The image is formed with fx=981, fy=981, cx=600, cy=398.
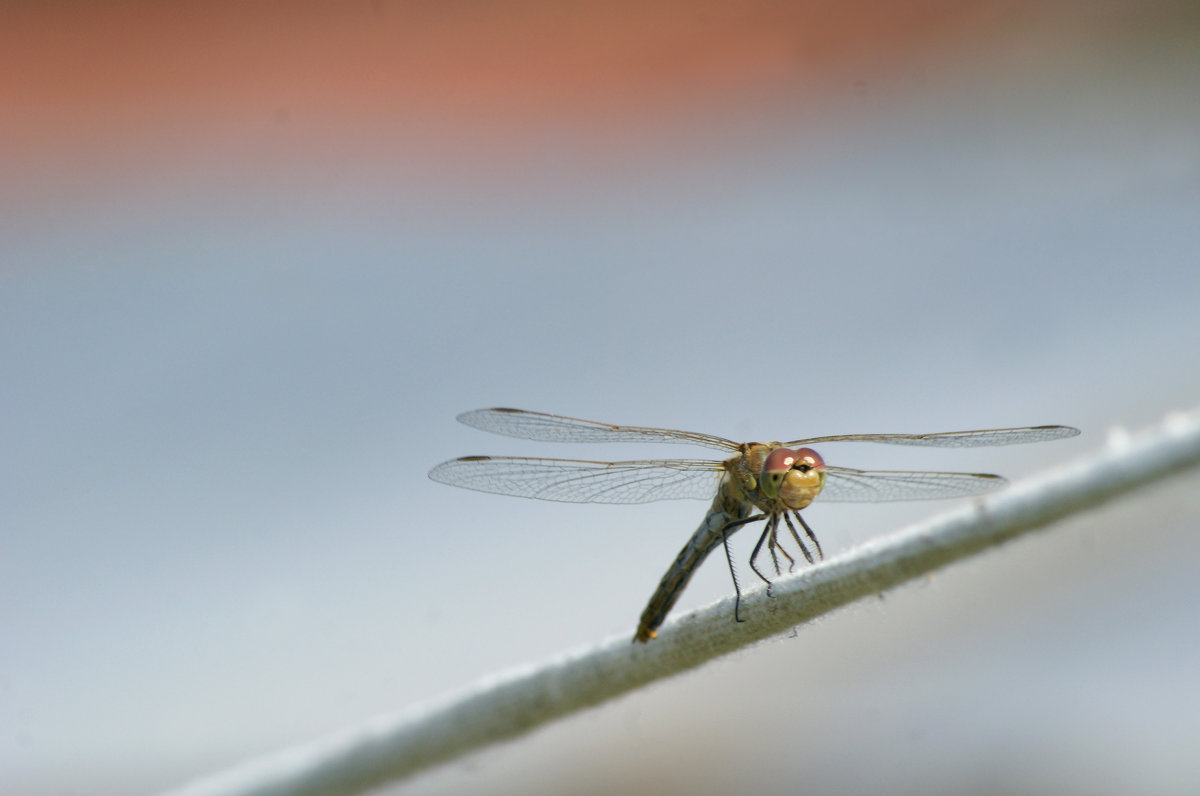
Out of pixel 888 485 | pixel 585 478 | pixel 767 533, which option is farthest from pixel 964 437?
pixel 585 478

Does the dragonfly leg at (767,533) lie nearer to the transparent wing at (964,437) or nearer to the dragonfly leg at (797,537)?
the dragonfly leg at (797,537)

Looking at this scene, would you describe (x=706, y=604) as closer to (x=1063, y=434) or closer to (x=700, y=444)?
(x=700, y=444)

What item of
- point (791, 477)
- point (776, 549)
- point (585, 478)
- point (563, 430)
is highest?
point (563, 430)

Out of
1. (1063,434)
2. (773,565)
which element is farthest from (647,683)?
(1063,434)

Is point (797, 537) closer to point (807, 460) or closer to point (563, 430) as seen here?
point (807, 460)

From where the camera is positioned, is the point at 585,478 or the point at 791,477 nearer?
the point at 791,477

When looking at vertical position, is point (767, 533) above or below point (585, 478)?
below

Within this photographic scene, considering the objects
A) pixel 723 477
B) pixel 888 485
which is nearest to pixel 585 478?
pixel 723 477
